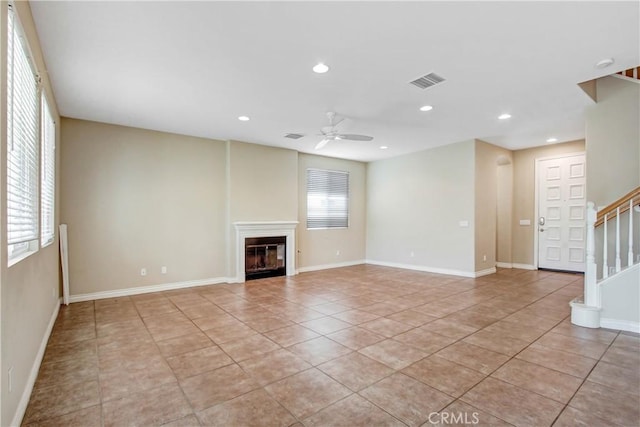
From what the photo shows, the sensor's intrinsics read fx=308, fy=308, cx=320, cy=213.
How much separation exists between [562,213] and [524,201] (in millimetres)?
805

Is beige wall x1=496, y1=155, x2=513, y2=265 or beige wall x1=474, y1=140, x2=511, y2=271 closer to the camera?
beige wall x1=474, y1=140, x2=511, y2=271

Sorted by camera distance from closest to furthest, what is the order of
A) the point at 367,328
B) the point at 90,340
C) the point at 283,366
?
1. the point at 283,366
2. the point at 90,340
3. the point at 367,328

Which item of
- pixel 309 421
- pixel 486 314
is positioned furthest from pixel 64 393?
pixel 486 314

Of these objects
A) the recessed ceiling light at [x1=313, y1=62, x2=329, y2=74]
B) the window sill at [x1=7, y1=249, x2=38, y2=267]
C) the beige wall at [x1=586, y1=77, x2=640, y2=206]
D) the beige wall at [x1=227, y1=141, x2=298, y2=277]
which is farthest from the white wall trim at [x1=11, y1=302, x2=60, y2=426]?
the beige wall at [x1=586, y1=77, x2=640, y2=206]

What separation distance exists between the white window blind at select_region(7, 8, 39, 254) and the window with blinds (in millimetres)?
5372

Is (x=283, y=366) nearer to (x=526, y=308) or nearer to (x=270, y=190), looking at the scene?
(x=526, y=308)

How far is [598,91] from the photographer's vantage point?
4.30 metres

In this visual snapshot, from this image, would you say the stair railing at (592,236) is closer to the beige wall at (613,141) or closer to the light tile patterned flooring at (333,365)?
the light tile patterned flooring at (333,365)

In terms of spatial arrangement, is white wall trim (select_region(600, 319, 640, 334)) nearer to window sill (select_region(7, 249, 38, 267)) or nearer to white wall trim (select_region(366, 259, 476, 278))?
white wall trim (select_region(366, 259, 476, 278))

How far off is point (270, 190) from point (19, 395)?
5.03 m

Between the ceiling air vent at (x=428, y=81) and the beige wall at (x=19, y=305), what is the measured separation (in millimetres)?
3423

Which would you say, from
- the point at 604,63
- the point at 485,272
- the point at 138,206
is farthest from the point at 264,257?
the point at 604,63

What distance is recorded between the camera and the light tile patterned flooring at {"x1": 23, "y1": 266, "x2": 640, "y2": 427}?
2.05 meters

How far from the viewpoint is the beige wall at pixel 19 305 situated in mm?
1659
